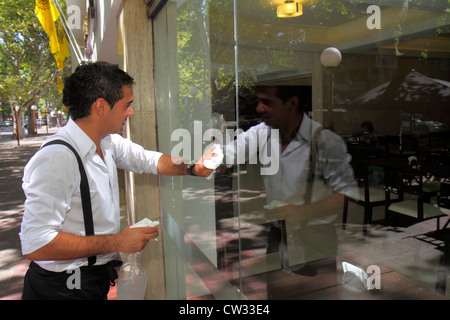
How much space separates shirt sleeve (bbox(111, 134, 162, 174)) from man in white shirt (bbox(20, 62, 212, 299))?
1.14ft

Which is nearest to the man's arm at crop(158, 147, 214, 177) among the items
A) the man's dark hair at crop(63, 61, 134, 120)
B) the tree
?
the man's dark hair at crop(63, 61, 134, 120)

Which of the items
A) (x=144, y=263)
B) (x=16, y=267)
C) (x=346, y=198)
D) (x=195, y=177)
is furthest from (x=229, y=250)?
(x=346, y=198)

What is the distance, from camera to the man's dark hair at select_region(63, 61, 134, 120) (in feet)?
5.59

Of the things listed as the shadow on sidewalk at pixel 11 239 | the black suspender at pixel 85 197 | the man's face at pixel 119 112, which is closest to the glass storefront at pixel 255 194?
the man's face at pixel 119 112

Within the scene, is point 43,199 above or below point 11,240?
above

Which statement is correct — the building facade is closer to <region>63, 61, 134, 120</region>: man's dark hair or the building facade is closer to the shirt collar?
<region>63, 61, 134, 120</region>: man's dark hair

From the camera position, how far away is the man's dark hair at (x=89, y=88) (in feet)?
5.59

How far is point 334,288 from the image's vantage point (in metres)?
1.85

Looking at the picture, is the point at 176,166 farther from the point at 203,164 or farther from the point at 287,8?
the point at 287,8

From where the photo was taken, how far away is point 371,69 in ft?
39.3

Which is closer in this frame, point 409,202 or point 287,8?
point 409,202

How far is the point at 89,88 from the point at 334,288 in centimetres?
173

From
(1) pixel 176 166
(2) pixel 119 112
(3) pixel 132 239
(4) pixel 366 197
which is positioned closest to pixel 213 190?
(1) pixel 176 166
